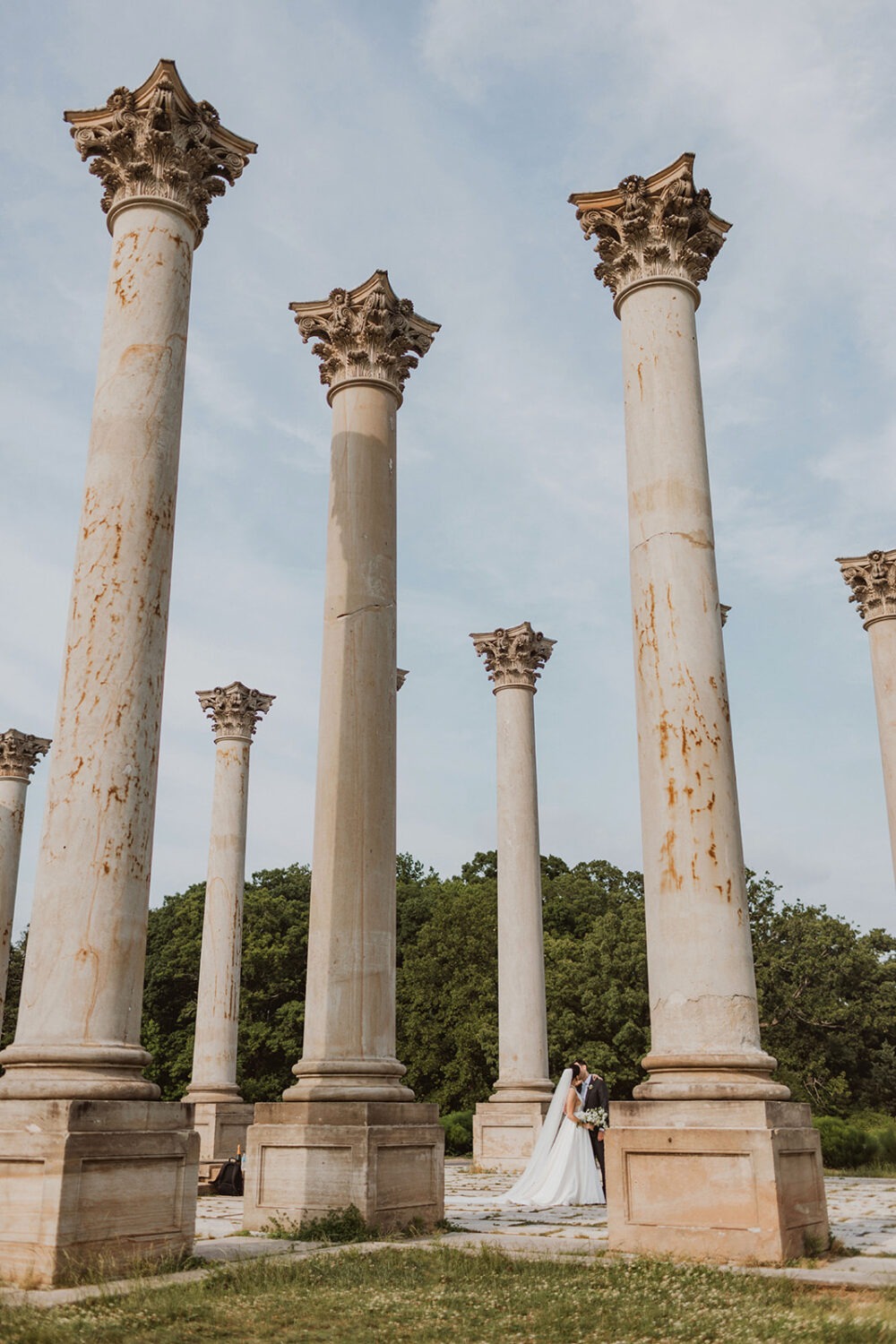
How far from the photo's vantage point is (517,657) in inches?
4365

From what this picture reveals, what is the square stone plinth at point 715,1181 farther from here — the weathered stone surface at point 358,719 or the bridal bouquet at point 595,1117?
the bridal bouquet at point 595,1117

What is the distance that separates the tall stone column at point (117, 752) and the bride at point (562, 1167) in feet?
129

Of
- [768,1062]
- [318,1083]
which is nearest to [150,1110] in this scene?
[318,1083]

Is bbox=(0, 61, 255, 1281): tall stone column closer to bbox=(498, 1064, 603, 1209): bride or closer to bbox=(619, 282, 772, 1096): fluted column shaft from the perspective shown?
bbox=(619, 282, 772, 1096): fluted column shaft

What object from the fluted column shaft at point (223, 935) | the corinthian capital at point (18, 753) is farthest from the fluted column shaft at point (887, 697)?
the corinthian capital at point (18, 753)

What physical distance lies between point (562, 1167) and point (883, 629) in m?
52.3

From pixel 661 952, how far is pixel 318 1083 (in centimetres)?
1808

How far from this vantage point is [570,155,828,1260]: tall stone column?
41.9m

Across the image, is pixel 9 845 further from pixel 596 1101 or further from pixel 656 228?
pixel 656 228

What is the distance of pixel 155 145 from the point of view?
2108 inches

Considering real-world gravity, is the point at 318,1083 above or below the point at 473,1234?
above

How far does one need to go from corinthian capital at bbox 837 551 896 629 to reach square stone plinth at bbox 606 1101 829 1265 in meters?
62.6

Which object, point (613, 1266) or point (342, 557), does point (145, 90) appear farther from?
point (613, 1266)

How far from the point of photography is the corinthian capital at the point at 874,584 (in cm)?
9794
